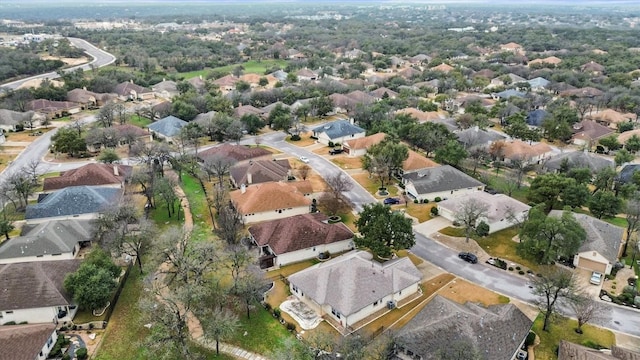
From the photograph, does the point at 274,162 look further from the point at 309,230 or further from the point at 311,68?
the point at 311,68

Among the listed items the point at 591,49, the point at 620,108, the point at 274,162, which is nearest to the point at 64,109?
the point at 274,162

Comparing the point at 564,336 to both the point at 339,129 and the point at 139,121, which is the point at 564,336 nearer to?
the point at 339,129

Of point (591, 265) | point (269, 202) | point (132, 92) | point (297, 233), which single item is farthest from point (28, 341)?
point (132, 92)

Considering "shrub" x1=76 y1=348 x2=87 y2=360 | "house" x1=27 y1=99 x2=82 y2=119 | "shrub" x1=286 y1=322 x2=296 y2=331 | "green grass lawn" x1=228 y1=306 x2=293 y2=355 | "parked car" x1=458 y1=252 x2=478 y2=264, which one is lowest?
"house" x1=27 y1=99 x2=82 y2=119

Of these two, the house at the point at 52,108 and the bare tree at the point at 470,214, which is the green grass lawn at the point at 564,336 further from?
the house at the point at 52,108

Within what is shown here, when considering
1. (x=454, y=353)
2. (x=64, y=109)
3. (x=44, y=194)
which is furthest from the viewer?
(x=64, y=109)

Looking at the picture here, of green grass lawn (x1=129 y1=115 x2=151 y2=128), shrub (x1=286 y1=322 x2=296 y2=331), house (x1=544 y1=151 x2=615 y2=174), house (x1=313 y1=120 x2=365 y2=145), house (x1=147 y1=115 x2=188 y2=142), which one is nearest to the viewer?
shrub (x1=286 y1=322 x2=296 y2=331)

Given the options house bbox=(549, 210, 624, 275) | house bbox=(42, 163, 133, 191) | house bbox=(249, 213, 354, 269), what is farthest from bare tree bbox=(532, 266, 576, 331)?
house bbox=(42, 163, 133, 191)

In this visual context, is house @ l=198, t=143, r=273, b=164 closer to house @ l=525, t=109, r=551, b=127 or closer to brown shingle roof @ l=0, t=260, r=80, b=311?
brown shingle roof @ l=0, t=260, r=80, b=311
